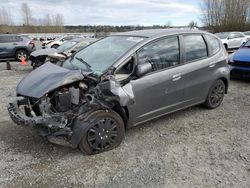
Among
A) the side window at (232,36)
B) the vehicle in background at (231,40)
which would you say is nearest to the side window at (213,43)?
the vehicle in background at (231,40)

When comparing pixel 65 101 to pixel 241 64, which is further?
pixel 241 64

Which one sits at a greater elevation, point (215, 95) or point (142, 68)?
point (142, 68)

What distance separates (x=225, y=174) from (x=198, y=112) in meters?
2.27

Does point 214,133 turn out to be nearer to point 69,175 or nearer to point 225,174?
point 225,174

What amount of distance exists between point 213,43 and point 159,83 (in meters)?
1.83

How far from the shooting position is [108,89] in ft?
12.4

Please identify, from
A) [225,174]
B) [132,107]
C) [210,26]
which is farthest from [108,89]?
[210,26]

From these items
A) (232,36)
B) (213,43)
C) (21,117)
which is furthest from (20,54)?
(232,36)

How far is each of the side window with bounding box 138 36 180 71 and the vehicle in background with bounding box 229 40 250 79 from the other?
12.5ft

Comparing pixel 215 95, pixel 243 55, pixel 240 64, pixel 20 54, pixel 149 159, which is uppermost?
pixel 243 55

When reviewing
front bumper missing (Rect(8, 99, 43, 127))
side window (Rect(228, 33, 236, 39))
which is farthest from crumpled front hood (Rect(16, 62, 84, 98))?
side window (Rect(228, 33, 236, 39))

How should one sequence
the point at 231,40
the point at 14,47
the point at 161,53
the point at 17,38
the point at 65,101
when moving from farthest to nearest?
the point at 231,40, the point at 17,38, the point at 14,47, the point at 161,53, the point at 65,101

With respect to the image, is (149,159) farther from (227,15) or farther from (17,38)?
(227,15)

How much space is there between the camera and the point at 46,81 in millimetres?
3867
